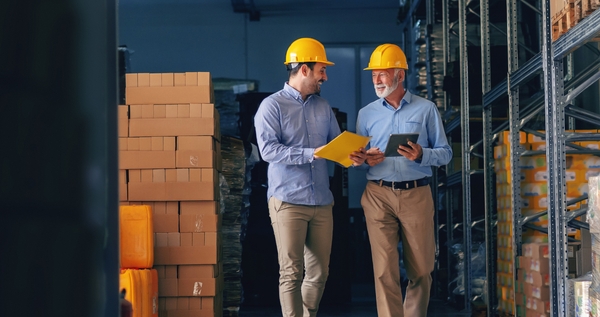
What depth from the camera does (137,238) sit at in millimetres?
5707

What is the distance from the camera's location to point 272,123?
4.89 metres

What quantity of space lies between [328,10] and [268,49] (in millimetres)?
1078

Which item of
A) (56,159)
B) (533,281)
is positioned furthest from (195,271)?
(56,159)

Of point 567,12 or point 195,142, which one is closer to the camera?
point 567,12

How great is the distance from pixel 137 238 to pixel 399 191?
2044 millimetres

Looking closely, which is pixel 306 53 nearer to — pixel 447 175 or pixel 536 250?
pixel 536 250

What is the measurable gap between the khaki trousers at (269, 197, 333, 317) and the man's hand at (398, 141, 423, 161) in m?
0.64

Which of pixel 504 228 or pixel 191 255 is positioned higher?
pixel 504 228

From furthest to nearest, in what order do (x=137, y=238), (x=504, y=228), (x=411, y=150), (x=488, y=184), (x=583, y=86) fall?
(x=488, y=184), (x=504, y=228), (x=137, y=238), (x=411, y=150), (x=583, y=86)

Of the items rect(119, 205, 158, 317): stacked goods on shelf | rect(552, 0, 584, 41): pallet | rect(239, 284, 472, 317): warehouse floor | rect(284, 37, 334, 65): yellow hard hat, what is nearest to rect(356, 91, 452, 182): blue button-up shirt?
rect(284, 37, 334, 65): yellow hard hat

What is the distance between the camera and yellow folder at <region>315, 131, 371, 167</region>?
4441 millimetres

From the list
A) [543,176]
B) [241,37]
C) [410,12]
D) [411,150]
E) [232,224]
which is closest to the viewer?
[411,150]

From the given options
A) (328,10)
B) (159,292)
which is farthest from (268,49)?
(159,292)

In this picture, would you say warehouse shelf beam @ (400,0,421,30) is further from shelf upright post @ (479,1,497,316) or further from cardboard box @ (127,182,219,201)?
cardboard box @ (127,182,219,201)
